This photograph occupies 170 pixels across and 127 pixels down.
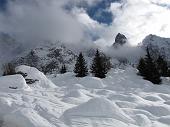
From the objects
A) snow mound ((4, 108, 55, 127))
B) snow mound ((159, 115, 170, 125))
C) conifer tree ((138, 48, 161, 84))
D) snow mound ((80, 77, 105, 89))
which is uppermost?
conifer tree ((138, 48, 161, 84))

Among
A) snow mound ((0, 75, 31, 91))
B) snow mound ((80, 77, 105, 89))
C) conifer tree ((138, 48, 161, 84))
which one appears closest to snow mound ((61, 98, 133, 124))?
snow mound ((0, 75, 31, 91))

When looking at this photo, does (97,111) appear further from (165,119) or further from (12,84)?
(12,84)

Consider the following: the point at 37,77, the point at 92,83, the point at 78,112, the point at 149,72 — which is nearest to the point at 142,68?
the point at 149,72

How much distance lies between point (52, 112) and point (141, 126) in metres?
4.74

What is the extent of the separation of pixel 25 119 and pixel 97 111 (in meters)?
4.12

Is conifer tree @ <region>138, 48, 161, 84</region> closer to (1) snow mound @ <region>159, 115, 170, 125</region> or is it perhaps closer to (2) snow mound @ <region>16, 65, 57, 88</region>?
(2) snow mound @ <region>16, 65, 57, 88</region>

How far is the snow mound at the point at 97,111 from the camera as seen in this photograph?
19.8 meters

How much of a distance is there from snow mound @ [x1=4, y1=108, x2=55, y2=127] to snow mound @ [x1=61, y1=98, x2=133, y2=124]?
139 centimetres

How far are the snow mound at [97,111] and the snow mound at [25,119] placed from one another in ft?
4.57

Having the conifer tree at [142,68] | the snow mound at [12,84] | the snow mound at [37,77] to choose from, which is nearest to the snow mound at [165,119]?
the snow mound at [12,84]

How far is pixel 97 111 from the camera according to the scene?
2034cm

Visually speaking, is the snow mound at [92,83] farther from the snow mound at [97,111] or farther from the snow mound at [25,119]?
the snow mound at [25,119]

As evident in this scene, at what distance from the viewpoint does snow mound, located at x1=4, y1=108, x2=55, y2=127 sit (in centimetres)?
1805

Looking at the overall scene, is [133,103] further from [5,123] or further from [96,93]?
[5,123]
